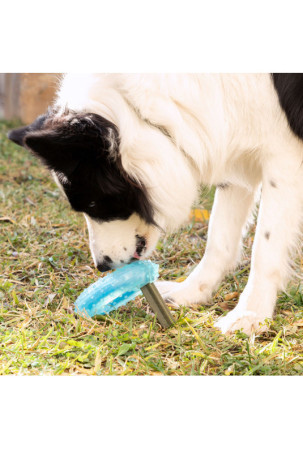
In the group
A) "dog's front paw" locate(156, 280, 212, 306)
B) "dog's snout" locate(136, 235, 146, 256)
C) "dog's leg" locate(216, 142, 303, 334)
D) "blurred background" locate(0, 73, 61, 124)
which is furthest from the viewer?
"blurred background" locate(0, 73, 61, 124)

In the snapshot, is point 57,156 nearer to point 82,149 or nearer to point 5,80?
point 82,149

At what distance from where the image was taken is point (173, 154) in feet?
8.29

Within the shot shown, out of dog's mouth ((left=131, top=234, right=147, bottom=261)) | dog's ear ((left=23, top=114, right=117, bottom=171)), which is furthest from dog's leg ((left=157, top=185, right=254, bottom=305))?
dog's ear ((left=23, top=114, right=117, bottom=171))

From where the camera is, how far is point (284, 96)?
8.18ft

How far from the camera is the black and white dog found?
2348 millimetres

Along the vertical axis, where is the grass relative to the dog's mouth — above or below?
below

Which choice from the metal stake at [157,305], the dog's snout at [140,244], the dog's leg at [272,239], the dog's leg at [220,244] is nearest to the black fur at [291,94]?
the dog's leg at [272,239]

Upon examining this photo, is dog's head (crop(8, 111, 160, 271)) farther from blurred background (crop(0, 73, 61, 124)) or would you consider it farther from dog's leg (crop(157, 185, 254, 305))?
blurred background (crop(0, 73, 61, 124))

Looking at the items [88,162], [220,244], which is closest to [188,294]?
[220,244]

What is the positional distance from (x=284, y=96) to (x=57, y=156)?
109 centimetres

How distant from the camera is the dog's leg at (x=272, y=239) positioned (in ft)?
8.50

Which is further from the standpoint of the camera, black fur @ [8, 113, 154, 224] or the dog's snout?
the dog's snout

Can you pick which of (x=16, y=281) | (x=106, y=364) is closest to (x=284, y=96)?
(x=106, y=364)
